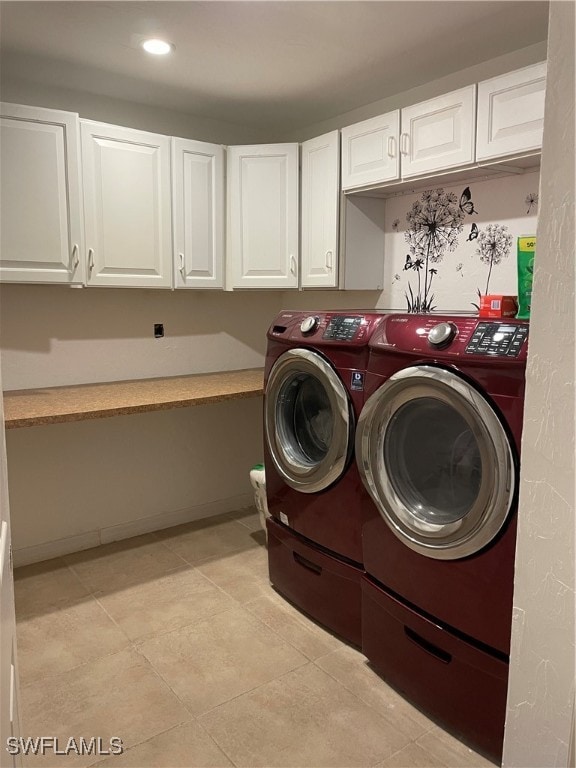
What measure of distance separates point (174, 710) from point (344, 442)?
1.06 m

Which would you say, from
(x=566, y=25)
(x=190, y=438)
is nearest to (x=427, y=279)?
(x=190, y=438)

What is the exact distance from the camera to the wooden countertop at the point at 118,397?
2.35 m

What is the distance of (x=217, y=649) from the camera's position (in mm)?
2234

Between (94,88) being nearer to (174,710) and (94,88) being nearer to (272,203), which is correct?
(272,203)

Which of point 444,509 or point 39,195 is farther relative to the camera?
point 39,195

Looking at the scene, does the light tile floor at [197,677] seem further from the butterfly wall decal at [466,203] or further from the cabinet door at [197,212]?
the butterfly wall decal at [466,203]

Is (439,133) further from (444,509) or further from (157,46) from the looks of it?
(444,509)

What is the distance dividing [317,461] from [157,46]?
179 centimetres

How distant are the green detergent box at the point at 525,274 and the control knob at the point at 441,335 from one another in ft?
1.30

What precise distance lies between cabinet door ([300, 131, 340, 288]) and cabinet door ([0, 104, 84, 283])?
1128mm

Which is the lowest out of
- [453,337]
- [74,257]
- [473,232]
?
[453,337]

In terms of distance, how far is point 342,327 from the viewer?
2154mm

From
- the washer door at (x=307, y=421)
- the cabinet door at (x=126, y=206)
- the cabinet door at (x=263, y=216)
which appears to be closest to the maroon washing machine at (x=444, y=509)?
the washer door at (x=307, y=421)

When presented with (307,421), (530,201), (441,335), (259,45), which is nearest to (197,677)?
(307,421)
